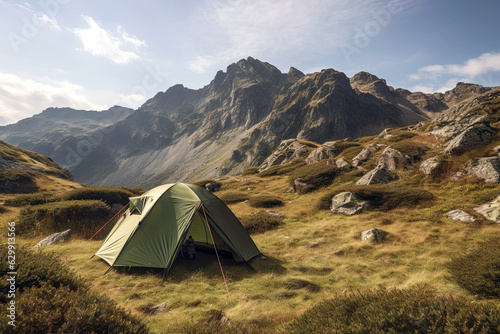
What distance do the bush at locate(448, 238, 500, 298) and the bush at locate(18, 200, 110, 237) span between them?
1850 cm

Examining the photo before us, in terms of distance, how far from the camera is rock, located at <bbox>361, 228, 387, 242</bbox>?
39.7 ft

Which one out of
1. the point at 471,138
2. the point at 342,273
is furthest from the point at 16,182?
the point at 471,138

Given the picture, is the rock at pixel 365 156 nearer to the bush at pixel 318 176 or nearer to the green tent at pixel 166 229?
the bush at pixel 318 176

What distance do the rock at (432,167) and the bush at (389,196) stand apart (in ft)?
12.4

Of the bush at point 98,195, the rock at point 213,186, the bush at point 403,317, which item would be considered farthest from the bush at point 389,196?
the rock at point 213,186

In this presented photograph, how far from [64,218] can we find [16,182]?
→ 28678mm

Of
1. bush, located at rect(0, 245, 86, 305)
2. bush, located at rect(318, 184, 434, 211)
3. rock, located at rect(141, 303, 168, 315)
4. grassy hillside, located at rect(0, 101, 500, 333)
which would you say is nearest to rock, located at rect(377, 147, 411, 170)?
grassy hillside, located at rect(0, 101, 500, 333)

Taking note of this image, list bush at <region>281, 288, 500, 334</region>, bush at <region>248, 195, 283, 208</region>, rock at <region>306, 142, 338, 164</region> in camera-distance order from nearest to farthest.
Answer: bush at <region>281, 288, 500, 334</region>, bush at <region>248, 195, 283, 208</region>, rock at <region>306, 142, 338, 164</region>

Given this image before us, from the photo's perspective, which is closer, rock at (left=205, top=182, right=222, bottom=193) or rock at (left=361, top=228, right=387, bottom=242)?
rock at (left=361, top=228, right=387, bottom=242)

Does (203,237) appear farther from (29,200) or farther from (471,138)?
(471,138)

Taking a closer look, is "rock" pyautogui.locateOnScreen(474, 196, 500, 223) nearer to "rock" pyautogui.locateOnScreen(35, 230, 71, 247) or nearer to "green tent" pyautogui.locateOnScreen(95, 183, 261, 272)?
"green tent" pyautogui.locateOnScreen(95, 183, 261, 272)

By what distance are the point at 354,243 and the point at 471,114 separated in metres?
30.8

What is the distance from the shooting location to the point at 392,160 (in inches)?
936

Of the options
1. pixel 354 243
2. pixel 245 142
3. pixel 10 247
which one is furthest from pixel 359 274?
pixel 245 142
